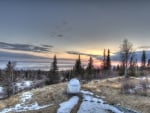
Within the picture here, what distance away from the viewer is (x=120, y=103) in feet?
117

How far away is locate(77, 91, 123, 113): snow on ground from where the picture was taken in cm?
3105

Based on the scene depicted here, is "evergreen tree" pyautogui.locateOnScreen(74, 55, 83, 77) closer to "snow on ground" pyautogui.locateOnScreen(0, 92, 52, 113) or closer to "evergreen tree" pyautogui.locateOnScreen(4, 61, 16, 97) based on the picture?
"evergreen tree" pyautogui.locateOnScreen(4, 61, 16, 97)

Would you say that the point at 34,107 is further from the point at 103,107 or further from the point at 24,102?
the point at 103,107

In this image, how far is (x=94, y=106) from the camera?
32.3 m

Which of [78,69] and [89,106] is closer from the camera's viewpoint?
[89,106]

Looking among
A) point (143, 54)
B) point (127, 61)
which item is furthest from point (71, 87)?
point (143, 54)

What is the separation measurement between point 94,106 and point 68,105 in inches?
123

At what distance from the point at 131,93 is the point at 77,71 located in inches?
1994

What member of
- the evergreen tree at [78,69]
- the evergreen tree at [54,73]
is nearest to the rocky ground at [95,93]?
the evergreen tree at [54,73]

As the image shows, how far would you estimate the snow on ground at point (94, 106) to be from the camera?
3105cm

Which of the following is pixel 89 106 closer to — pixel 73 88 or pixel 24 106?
pixel 73 88

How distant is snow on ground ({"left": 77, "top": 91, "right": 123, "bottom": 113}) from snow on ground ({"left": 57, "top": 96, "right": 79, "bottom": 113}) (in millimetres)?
1106

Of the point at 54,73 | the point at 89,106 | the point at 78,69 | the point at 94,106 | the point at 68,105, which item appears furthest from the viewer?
the point at 78,69

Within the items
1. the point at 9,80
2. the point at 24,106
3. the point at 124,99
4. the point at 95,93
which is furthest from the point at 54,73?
the point at 24,106
